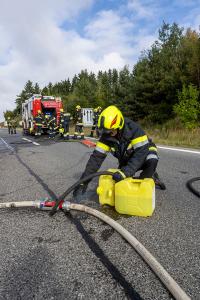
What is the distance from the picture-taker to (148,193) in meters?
3.27

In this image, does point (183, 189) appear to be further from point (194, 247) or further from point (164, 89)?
point (164, 89)

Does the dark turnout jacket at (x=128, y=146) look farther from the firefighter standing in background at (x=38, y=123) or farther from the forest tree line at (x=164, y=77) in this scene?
the forest tree line at (x=164, y=77)

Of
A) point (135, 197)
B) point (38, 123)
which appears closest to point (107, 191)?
point (135, 197)

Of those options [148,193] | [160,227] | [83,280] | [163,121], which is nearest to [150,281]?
[83,280]

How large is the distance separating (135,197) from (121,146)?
83 centimetres

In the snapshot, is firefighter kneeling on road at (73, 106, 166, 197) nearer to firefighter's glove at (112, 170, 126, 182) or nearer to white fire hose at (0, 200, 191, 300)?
firefighter's glove at (112, 170, 126, 182)

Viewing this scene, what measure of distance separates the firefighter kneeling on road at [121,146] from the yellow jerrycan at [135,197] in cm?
13

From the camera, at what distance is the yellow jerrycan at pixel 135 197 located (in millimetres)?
3285

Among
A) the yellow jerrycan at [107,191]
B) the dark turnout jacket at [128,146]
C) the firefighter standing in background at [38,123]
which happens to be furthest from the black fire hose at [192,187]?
the firefighter standing in background at [38,123]

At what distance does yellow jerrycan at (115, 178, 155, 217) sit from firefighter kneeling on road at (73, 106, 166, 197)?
0.44ft

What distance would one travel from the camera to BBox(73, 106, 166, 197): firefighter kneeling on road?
3529 mm

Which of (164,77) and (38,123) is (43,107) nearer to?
(38,123)

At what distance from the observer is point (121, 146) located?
154 inches

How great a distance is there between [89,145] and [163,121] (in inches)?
826
